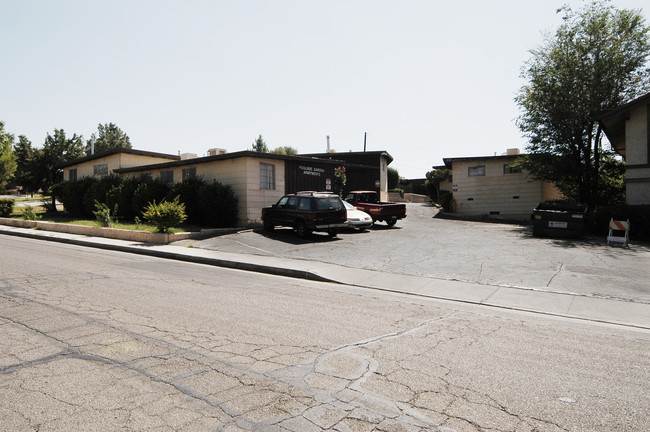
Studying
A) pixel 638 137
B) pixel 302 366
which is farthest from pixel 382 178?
pixel 302 366

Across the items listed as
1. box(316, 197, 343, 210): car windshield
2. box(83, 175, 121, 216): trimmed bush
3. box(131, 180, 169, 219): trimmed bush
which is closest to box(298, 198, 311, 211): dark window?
box(316, 197, 343, 210): car windshield

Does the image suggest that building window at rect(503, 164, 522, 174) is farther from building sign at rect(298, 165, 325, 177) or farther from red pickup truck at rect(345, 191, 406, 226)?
building sign at rect(298, 165, 325, 177)

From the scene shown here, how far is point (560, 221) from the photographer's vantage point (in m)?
17.0

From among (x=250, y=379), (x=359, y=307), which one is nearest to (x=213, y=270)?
(x=359, y=307)

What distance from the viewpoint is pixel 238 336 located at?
520 cm

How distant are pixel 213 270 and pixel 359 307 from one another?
5.43 meters

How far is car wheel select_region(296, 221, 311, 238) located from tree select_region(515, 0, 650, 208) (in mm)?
15528

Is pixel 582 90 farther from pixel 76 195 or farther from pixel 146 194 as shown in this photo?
pixel 76 195

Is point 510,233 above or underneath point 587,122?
underneath

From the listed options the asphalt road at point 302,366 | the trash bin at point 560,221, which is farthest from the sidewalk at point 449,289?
the trash bin at point 560,221

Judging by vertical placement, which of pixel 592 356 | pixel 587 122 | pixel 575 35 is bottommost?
pixel 592 356

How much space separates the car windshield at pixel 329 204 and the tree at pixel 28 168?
101 ft

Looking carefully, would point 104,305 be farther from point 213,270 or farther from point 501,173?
point 501,173

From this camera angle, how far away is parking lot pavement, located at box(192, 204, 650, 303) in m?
9.34
